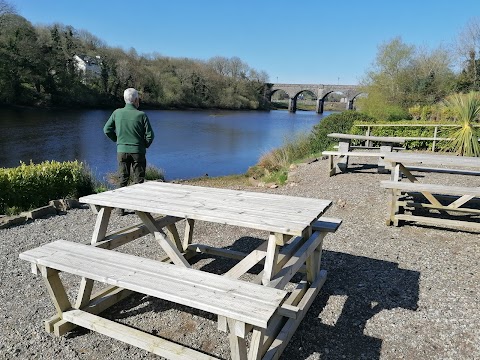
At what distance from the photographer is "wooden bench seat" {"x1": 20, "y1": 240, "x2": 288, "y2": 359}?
2.14 meters

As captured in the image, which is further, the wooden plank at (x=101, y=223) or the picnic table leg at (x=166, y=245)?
the wooden plank at (x=101, y=223)

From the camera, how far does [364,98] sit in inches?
983

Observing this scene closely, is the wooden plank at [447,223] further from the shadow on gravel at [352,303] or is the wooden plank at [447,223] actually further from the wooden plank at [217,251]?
the wooden plank at [217,251]

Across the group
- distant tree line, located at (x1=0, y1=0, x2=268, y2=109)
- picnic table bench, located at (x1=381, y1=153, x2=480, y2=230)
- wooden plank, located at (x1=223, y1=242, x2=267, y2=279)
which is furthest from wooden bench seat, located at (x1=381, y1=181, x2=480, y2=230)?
distant tree line, located at (x1=0, y1=0, x2=268, y2=109)

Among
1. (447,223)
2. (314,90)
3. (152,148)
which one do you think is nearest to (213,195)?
(447,223)

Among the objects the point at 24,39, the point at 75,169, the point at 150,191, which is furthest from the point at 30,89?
the point at 150,191

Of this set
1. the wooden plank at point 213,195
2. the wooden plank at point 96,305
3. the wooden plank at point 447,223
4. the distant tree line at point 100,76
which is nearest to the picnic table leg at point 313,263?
the wooden plank at point 213,195

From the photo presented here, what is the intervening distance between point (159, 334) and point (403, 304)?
7.38ft

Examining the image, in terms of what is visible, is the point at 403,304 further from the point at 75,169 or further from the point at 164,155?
the point at 164,155

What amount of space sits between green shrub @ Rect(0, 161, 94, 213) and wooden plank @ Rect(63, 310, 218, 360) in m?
3.92

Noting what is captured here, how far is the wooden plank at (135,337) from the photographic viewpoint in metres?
2.57

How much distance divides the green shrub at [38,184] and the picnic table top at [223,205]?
3.30 metres

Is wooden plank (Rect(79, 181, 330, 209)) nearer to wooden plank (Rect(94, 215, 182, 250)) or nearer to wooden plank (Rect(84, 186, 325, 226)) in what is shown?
wooden plank (Rect(84, 186, 325, 226))

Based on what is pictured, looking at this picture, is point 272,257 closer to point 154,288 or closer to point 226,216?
point 226,216
